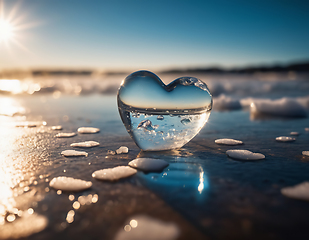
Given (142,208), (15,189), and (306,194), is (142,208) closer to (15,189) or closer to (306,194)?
(15,189)

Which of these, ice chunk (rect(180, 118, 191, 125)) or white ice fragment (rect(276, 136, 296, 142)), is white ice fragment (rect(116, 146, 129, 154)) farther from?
white ice fragment (rect(276, 136, 296, 142))

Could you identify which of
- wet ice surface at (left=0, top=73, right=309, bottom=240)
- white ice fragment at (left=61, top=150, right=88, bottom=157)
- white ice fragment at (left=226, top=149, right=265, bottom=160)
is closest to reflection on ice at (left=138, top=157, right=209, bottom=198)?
wet ice surface at (left=0, top=73, right=309, bottom=240)

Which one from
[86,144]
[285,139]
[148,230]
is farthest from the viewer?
[285,139]

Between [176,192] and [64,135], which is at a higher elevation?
[64,135]

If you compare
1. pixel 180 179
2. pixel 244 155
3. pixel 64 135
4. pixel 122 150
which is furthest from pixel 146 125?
pixel 64 135

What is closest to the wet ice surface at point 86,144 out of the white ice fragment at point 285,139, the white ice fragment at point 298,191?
the white ice fragment at point 298,191

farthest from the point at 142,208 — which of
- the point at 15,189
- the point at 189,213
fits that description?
the point at 15,189

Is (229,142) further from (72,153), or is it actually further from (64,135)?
(64,135)
